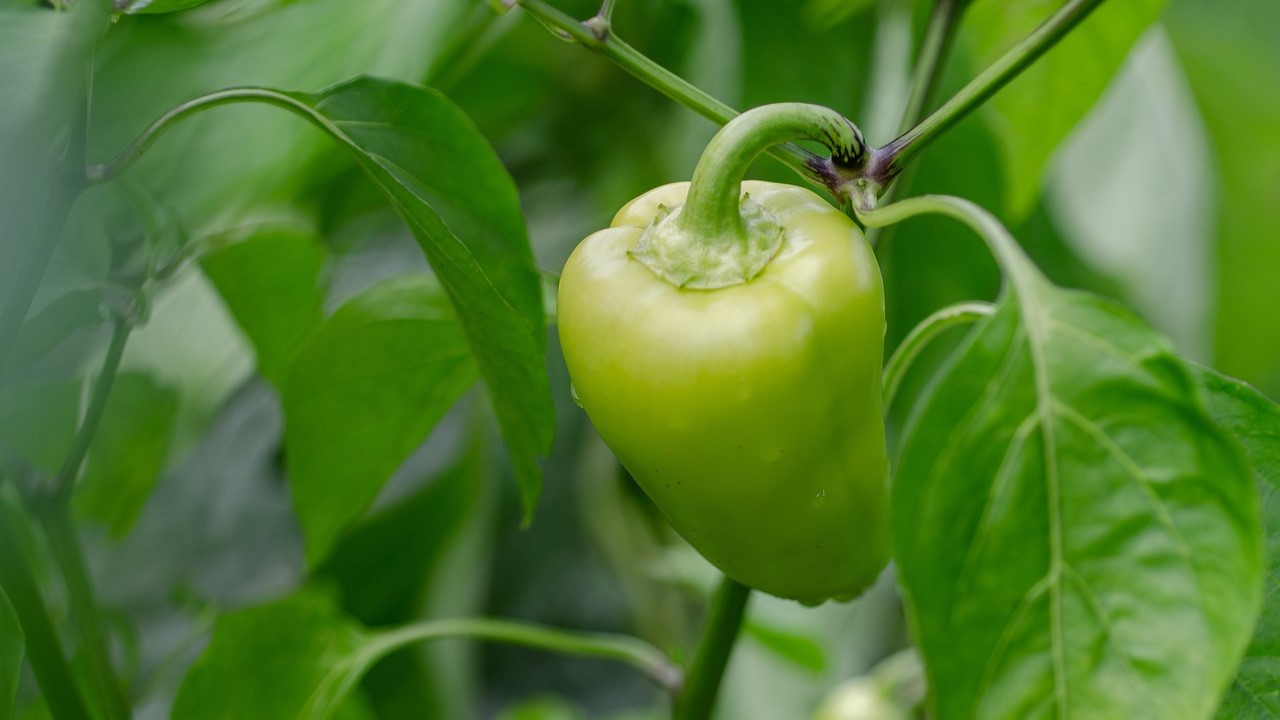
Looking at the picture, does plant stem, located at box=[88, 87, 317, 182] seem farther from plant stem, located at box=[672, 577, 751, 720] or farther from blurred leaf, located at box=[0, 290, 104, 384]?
plant stem, located at box=[672, 577, 751, 720]

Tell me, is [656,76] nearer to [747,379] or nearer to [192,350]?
[747,379]

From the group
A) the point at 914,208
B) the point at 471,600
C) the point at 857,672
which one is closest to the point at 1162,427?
the point at 914,208

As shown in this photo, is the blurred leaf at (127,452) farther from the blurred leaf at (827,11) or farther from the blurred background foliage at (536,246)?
the blurred leaf at (827,11)

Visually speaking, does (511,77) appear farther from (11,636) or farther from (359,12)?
(11,636)

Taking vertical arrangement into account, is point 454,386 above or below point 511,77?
above

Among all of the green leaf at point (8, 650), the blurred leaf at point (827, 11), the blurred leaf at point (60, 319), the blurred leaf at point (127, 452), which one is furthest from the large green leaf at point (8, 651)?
the blurred leaf at point (827, 11)

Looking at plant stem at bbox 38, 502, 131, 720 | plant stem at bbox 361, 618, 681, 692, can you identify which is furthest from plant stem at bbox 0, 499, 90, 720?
plant stem at bbox 361, 618, 681, 692
